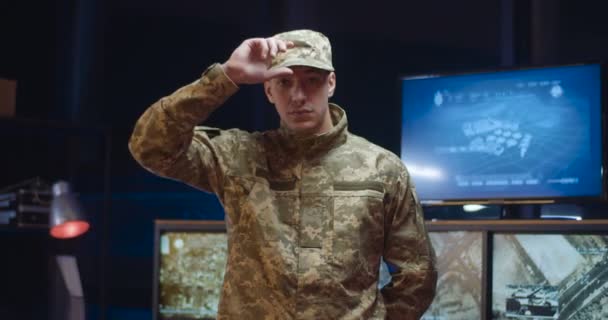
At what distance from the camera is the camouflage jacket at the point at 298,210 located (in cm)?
197

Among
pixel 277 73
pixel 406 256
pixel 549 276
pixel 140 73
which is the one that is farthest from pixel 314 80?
pixel 140 73

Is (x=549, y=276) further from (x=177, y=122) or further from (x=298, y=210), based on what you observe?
(x=177, y=122)

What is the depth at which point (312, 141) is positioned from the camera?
2158 mm

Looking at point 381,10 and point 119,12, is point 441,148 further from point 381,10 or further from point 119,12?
point 119,12

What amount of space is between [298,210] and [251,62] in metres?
0.36

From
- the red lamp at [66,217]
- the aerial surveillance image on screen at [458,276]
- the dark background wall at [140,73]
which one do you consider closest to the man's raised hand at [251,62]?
the aerial surveillance image on screen at [458,276]

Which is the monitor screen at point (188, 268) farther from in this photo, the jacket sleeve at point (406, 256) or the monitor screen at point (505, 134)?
the jacket sleeve at point (406, 256)

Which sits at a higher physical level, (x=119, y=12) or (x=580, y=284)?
(x=119, y=12)

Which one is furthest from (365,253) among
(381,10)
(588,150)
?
(381,10)

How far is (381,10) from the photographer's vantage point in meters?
4.30

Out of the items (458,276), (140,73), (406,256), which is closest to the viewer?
(406,256)

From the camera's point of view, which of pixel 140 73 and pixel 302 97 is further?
pixel 140 73

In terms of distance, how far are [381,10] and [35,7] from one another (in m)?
1.81

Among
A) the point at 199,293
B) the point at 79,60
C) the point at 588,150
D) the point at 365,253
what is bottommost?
the point at 199,293
